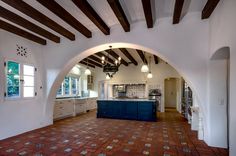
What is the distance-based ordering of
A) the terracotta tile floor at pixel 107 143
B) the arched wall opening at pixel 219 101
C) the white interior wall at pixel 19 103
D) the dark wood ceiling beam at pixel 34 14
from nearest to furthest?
the dark wood ceiling beam at pixel 34 14
the terracotta tile floor at pixel 107 143
the arched wall opening at pixel 219 101
the white interior wall at pixel 19 103

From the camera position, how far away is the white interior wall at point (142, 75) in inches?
364

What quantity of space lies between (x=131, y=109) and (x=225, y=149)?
3803 millimetres

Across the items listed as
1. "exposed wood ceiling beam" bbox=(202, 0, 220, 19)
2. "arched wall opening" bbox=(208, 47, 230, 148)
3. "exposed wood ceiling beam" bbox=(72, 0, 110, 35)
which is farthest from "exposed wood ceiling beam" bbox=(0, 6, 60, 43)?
"arched wall opening" bbox=(208, 47, 230, 148)

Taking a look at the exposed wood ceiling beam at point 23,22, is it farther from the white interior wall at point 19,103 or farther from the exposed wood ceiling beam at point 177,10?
the exposed wood ceiling beam at point 177,10

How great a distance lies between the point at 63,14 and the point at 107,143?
330cm

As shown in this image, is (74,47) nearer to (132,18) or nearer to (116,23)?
(116,23)

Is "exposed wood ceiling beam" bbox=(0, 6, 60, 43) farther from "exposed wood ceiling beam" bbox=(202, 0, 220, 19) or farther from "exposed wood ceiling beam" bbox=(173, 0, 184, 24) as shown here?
"exposed wood ceiling beam" bbox=(202, 0, 220, 19)

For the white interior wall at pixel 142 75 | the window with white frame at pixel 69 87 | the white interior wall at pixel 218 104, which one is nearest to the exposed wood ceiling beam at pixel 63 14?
the white interior wall at pixel 218 104

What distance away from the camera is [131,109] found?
6.67 m

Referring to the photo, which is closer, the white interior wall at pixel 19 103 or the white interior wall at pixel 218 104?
the white interior wall at pixel 218 104

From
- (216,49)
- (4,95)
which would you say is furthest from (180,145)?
(4,95)

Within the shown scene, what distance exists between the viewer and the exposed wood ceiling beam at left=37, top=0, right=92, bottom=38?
2972 millimetres

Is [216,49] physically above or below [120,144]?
above

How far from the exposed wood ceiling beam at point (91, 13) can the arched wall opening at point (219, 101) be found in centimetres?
289
